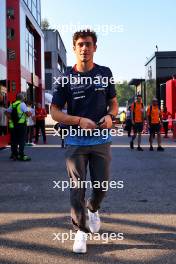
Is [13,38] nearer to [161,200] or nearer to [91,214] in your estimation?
[161,200]

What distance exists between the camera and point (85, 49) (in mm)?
4285

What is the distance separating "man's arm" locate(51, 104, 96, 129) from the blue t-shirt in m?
0.06

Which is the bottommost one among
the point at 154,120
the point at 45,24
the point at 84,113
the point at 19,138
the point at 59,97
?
the point at 19,138

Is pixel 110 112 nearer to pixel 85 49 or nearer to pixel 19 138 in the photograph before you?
pixel 85 49

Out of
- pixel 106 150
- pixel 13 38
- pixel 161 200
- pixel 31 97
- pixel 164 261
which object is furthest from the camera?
pixel 31 97

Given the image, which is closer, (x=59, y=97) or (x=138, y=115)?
(x=59, y=97)

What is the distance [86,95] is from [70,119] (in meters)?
0.26

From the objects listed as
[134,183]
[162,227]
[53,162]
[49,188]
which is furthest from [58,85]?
[53,162]

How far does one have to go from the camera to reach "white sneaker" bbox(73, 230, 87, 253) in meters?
4.35

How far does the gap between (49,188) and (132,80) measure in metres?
31.2

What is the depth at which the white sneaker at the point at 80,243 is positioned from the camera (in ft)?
14.3

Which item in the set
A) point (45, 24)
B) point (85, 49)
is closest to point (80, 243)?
point (85, 49)

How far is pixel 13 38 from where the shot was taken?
21016 millimetres

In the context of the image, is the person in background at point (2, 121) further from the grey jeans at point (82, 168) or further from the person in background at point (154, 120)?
→ the grey jeans at point (82, 168)
